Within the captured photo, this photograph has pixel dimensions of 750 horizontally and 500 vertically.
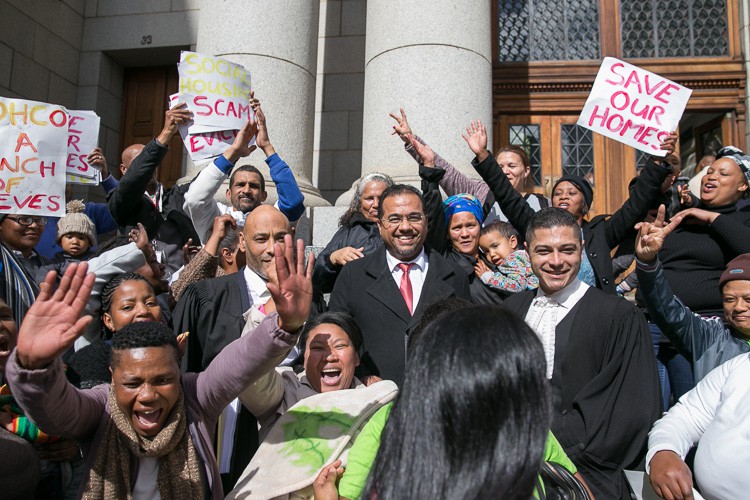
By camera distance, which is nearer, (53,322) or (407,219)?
(53,322)

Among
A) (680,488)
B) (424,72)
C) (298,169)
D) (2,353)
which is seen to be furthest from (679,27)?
(2,353)

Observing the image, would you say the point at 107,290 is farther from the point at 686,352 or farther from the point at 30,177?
the point at 686,352

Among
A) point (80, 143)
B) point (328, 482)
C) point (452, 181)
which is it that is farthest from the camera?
point (80, 143)

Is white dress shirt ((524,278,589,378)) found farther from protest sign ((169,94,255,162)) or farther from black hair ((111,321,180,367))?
protest sign ((169,94,255,162))

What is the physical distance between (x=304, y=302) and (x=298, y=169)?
5265 mm

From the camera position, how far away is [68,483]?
3.33 meters

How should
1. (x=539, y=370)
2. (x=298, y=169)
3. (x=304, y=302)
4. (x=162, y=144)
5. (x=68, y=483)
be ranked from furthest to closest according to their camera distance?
(x=298, y=169) < (x=162, y=144) < (x=68, y=483) < (x=304, y=302) < (x=539, y=370)

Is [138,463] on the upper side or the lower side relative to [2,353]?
lower

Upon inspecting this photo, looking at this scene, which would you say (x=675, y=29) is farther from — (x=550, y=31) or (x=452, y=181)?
(x=452, y=181)

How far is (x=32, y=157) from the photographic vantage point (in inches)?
191

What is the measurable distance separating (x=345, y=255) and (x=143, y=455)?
2.26 meters

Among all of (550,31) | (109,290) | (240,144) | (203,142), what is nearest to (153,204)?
(203,142)

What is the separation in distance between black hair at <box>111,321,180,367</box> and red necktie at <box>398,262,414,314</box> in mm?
1673

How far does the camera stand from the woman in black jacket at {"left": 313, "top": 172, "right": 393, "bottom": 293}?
4.94 metres
